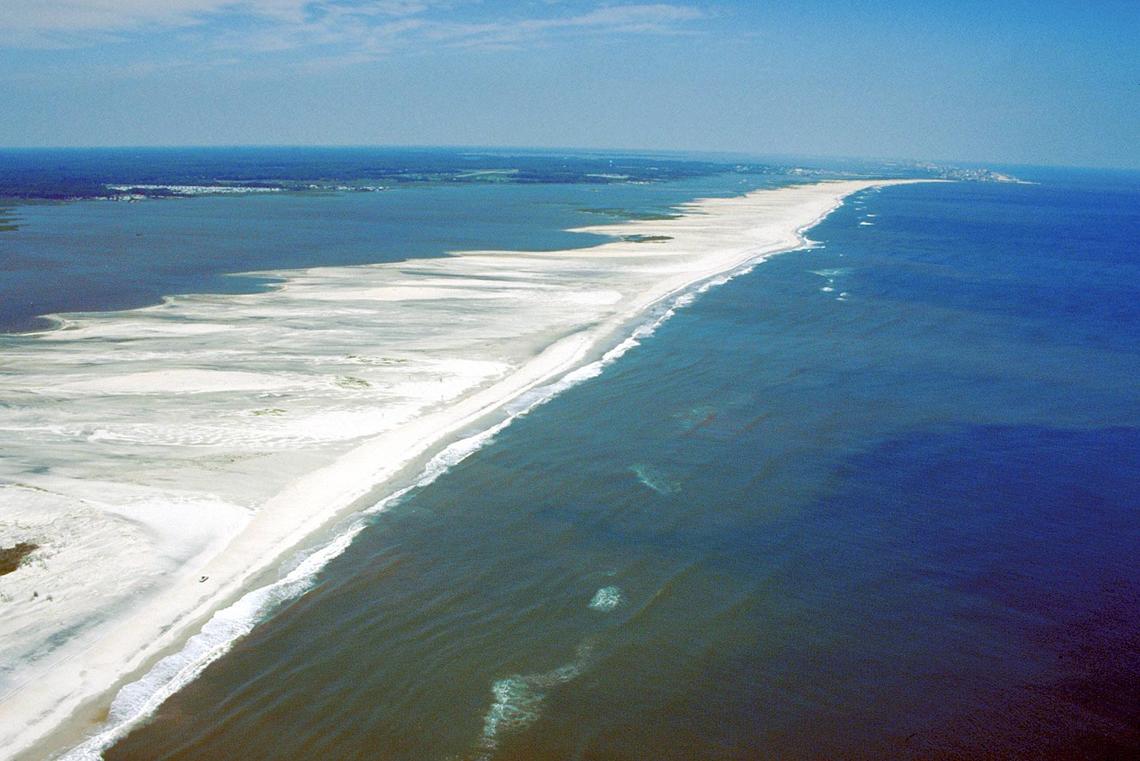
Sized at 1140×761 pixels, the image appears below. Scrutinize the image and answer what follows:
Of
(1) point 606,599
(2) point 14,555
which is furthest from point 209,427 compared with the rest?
(1) point 606,599

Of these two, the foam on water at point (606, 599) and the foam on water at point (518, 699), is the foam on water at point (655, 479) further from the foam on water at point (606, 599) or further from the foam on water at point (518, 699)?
the foam on water at point (518, 699)

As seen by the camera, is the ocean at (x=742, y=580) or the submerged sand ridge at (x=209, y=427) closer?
the ocean at (x=742, y=580)

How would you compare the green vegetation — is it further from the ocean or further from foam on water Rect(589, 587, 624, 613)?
foam on water Rect(589, 587, 624, 613)

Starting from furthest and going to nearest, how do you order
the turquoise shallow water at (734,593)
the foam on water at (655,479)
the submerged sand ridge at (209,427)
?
the foam on water at (655,479) → the submerged sand ridge at (209,427) → the turquoise shallow water at (734,593)

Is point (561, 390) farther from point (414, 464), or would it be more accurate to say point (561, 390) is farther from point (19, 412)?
point (19, 412)

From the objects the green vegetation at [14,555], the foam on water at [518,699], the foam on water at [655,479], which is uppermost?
the green vegetation at [14,555]

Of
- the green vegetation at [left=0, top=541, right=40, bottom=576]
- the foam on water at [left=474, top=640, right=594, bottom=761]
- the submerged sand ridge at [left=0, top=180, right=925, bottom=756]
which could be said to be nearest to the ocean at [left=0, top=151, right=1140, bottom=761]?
the foam on water at [left=474, top=640, right=594, bottom=761]

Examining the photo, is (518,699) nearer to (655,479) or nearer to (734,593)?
(734,593)

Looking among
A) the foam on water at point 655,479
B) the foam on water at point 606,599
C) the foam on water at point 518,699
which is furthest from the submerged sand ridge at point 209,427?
the foam on water at point 606,599
